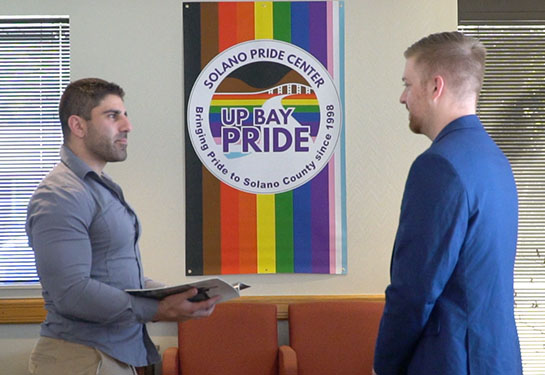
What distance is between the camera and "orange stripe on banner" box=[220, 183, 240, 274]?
4453mm

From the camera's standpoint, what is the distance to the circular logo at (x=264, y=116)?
446cm

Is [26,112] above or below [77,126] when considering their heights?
above

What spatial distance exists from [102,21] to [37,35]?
45cm

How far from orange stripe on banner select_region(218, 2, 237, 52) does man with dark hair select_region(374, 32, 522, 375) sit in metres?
2.56

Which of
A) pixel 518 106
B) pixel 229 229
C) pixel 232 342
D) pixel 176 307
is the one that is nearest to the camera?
pixel 176 307

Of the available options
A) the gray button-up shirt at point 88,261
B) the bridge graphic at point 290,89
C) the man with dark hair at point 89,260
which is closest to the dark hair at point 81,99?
the man with dark hair at point 89,260

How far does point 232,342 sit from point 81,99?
2099mm

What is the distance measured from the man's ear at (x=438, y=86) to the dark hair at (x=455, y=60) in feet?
0.06

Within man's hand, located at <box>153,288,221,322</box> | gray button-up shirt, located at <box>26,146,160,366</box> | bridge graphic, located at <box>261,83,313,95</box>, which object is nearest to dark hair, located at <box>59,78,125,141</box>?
gray button-up shirt, located at <box>26,146,160,366</box>

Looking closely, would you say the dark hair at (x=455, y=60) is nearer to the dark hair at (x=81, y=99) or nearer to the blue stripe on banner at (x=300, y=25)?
the dark hair at (x=81, y=99)

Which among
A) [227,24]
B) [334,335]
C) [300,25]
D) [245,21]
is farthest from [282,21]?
[334,335]

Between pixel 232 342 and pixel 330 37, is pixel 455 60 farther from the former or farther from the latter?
pixel 232 342

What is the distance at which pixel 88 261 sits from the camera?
2.38 m

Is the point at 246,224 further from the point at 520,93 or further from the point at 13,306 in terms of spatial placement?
the point at 520,93
